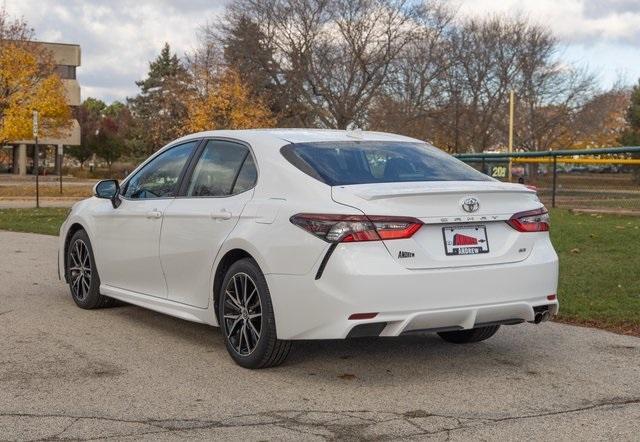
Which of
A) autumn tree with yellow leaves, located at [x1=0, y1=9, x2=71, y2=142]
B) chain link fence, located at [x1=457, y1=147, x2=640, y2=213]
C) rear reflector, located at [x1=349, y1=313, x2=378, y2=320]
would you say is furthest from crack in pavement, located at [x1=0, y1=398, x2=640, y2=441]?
autumn tree with yellow leaves, located at [x1=0, y1=9, x2=71, y2=142]

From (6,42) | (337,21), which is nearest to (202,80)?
(337,21)

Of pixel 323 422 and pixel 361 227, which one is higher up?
pixel 361 227

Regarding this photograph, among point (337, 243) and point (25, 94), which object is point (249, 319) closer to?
point (337, 243)

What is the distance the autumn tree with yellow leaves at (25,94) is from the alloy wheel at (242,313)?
3408 cm

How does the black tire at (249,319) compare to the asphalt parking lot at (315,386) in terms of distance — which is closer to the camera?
the asphalt parking lot at (315,386)

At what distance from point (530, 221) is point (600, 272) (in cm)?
457

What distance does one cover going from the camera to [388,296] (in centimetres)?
516

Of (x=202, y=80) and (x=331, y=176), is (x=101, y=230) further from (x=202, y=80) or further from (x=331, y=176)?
(x=202, y=80)

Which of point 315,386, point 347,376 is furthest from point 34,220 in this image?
point 315,386

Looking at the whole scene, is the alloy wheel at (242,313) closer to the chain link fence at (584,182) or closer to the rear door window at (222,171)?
the rear door window at (222,171)

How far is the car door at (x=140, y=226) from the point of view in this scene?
691 centimetres

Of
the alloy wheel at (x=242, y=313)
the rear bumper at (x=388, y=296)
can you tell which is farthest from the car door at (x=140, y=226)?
the rear bumper at (x=388, y=296)

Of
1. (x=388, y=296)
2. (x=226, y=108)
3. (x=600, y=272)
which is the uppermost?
(x=226, y=108)

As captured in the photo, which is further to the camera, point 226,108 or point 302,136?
point 226,108
